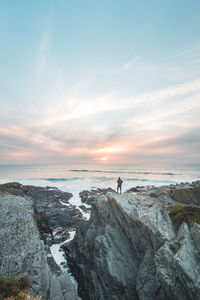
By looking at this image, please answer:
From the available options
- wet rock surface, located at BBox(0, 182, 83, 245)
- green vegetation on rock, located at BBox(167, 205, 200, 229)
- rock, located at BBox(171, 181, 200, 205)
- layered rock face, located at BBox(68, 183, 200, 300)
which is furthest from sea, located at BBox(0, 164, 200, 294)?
rock, located at BBox(171, 181, 200, 205)

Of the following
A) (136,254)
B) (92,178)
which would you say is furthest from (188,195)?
(92,178)

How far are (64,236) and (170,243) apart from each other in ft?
49.0

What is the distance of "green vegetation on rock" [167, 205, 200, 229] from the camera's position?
10.3 meters

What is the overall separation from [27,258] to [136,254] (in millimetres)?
8028

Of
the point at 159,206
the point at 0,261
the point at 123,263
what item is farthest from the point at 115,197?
the point at 0,261

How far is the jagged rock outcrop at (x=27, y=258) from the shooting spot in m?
8.83

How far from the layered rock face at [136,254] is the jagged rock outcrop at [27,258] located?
9.99 ft

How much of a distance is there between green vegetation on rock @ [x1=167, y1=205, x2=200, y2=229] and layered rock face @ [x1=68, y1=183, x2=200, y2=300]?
0.41 m

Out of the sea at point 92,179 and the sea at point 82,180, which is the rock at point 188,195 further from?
the sea at point 92,179

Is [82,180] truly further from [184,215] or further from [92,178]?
[184,215]

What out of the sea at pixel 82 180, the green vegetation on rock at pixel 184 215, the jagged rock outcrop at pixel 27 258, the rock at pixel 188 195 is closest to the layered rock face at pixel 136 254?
the rock at pixel 188 195

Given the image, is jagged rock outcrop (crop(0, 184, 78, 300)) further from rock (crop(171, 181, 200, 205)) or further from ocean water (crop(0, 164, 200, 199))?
ocean water (crop(0, 164, 200, 199))

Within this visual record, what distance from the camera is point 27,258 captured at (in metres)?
9.62

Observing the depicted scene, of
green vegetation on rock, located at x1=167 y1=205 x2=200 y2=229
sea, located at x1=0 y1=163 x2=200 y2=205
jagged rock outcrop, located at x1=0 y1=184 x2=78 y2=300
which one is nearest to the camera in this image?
jagged rock outcrop, located at x1=0 y1=184 x2=78 y2=300
